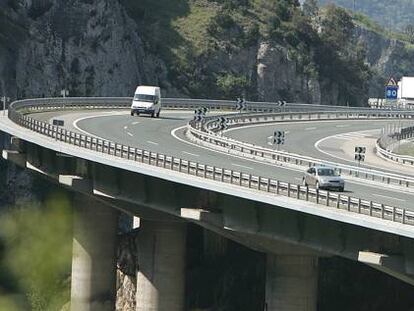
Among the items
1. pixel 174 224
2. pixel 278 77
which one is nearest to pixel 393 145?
pixel 174 224

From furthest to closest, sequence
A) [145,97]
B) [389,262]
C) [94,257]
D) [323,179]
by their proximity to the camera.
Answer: [145,97]
[94,257]
[323,179]
[389,262]

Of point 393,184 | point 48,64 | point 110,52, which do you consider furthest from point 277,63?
point 393,184

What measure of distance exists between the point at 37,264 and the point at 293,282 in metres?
32.0

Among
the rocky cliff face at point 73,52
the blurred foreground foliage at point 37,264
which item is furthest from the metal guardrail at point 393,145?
the rocky cliff face at point 73,52

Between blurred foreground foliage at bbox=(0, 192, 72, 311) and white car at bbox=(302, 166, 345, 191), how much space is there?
1022 inches

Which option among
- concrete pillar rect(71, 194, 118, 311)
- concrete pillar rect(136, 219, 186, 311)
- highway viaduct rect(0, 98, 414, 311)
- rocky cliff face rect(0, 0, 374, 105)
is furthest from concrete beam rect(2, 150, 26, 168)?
rocky cliff face rect(0, 0, 374, 105)

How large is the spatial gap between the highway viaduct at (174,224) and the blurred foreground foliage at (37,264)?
7.51 metres

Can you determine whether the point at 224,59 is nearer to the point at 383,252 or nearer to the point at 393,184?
the point at 393,184

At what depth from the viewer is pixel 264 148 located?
66875 millimetres

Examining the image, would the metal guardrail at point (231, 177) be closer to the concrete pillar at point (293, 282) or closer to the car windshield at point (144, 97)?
the concrete pillar at point (293, 282)

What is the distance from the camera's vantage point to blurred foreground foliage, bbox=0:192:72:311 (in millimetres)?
73375

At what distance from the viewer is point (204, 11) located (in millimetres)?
187000

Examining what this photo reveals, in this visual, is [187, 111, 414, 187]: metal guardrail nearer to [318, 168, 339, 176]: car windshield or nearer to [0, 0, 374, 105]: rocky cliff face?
[318, 168, 339, 176]: car windshield

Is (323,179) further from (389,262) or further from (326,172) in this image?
(389,262)
